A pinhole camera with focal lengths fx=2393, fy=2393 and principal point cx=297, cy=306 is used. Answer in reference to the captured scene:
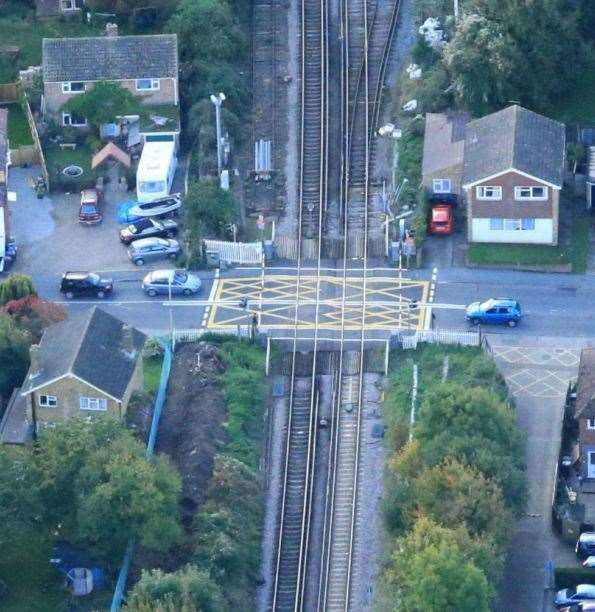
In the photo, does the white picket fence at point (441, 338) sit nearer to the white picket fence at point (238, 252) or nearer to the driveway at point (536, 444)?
the driveway at point (536, 444)

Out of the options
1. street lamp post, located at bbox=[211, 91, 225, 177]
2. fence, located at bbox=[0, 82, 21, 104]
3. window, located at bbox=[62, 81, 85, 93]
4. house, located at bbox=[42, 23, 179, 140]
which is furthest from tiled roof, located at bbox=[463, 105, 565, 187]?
fence, located at bbox=[0, 82, 21, 104]

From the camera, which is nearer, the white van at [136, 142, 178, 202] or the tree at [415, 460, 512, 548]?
the tree at [415, 460, 512, 548]

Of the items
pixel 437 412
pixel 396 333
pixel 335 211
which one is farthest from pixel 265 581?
pixel 335 211

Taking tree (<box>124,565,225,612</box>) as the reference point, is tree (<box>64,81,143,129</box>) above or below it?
above

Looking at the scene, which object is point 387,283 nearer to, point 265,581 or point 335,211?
point 335,211

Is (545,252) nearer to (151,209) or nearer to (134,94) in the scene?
(151,209)

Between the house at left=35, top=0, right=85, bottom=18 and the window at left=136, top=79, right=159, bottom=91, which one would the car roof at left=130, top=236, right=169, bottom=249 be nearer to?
the window at left=136, top=79, right=159, bottom=91
